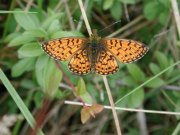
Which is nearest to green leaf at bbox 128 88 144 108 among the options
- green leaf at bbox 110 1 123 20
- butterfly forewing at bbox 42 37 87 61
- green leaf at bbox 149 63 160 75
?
green leaf at bbox 149 63 160 75

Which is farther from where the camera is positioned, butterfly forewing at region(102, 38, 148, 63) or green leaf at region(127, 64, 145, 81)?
green leaf at region(127, 64, 145, 81)

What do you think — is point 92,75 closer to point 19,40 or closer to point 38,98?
point 38,98

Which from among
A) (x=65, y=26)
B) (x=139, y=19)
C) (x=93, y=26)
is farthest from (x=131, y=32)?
(x=65, y=26)

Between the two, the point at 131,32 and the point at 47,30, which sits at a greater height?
the point at 47,30

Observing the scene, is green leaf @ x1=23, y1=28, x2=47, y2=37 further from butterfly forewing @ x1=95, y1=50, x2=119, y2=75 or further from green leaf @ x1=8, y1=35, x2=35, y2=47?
butterfly forewing @ x1=95, y1=50, x2=119, y2=75

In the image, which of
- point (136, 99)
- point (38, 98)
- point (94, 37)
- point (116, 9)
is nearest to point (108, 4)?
point (116, 9)

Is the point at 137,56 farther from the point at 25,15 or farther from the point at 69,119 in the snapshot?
the point at 69,119

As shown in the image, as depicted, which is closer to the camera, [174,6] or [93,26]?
[174,6]

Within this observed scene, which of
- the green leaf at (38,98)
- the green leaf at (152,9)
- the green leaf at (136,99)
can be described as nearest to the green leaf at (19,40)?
the green leaf at (38,98)
